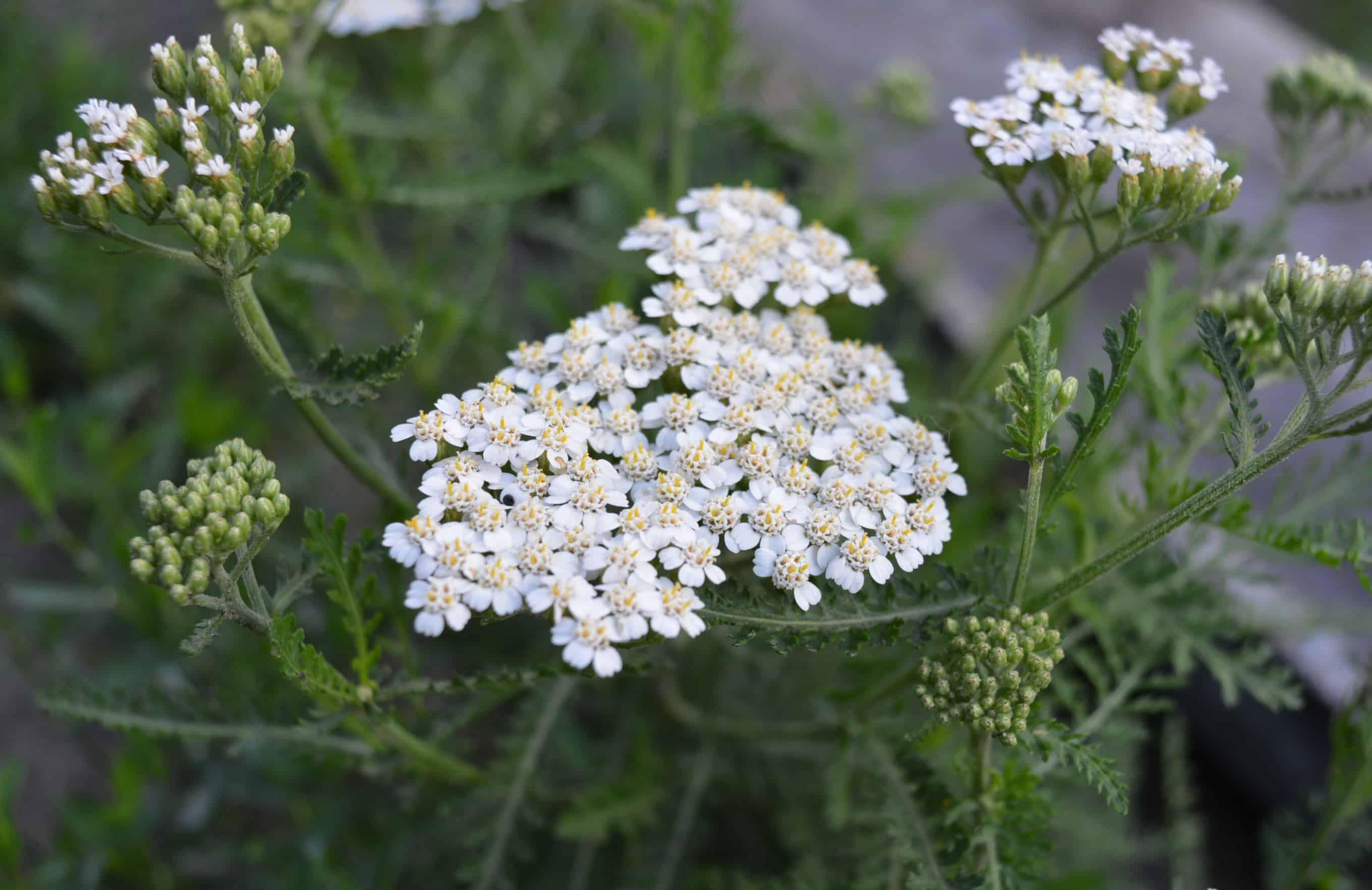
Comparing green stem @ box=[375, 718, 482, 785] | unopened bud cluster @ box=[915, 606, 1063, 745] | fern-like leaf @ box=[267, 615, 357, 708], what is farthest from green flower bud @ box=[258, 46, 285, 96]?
unopened bud cluster @ box=[915, 606, 1063, 745]

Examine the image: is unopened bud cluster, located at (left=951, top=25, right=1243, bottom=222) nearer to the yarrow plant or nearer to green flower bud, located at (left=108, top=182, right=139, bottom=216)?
the yarrow plant

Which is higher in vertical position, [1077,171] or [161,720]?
[1077,171]

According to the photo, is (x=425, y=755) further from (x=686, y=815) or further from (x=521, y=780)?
(x=686, y=815)

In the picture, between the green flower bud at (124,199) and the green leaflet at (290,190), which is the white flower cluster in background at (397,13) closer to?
the green leaflet at (290,190)

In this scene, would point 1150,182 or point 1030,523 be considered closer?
point 1030,523

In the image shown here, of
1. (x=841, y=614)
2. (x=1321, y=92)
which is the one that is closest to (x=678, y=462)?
(x=841, y=614)

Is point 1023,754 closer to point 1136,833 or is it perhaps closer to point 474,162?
point 1136,833

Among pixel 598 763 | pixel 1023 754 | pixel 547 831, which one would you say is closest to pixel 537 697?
pixel 598 763
